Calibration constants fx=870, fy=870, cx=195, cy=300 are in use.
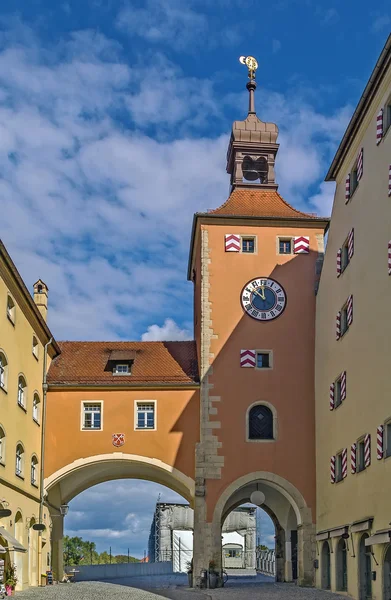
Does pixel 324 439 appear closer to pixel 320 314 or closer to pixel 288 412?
pixel 288 412

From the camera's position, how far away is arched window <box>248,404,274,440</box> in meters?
34.6

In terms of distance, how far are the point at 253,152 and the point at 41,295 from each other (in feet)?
39.0

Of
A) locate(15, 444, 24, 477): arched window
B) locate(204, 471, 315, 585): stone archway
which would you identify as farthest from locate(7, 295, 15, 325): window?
locate(204, 471, 315, 585): stone archway

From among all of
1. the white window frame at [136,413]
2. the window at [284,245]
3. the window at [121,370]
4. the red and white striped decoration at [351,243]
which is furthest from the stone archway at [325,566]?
the window at [284,245]

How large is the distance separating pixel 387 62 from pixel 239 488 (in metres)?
17.9

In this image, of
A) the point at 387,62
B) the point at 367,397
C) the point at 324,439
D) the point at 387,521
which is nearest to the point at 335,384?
the point at 324,439

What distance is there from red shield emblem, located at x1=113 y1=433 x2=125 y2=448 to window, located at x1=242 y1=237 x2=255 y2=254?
9.27m

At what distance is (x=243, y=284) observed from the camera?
3625 cm

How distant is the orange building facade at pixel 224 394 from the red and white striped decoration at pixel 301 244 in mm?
43

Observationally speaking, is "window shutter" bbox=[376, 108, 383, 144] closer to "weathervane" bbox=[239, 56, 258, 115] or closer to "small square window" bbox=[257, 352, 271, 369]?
"small square window" bbox=[257, 352, 271, 369]

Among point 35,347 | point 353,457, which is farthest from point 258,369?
point 35,347

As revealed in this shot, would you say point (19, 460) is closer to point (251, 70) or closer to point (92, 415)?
point (92, 415)

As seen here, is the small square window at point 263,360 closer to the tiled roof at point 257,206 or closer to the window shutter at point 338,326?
the window shutter at point 338,326

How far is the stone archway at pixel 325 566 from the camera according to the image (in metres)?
31.0
